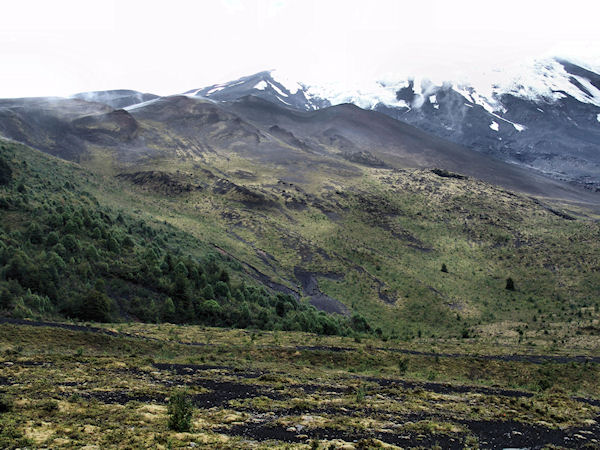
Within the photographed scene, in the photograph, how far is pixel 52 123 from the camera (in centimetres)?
8881

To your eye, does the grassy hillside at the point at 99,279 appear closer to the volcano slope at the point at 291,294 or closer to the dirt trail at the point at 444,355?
the volcano slope at the point at 291,294

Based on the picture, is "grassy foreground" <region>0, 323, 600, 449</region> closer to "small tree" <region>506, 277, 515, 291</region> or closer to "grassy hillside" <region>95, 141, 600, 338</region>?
"grassy hillside" <region>95, 141, 600, 338</region>

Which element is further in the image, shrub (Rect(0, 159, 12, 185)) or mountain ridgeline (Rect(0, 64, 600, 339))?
shrub (Rect(0, 159, 12, 185))

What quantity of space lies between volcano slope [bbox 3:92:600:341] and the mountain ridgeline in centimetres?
33

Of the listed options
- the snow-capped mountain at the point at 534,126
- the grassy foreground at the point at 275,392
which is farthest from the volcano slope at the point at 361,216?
the snow-capped mountain at the point at 534,126

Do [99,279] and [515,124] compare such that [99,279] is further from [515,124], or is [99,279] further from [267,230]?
[515,124]

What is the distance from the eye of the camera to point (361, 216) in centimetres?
6894

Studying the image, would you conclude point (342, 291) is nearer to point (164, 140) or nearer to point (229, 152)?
point (229, 152)

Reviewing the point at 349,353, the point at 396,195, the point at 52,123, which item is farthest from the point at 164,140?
the point at 349,353

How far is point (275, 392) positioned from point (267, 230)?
4633 cm

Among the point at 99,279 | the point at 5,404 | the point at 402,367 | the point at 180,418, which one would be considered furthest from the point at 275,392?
the point at 99,279

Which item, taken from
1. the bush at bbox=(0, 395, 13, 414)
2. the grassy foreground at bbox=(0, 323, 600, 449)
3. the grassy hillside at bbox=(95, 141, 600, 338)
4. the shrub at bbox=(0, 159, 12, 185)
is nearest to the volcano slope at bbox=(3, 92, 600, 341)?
the grassy hillside at bbox=(95, 141, 600, 338)

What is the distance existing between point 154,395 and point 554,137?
194 metres

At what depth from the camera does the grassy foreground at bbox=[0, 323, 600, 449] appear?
8516 mm
